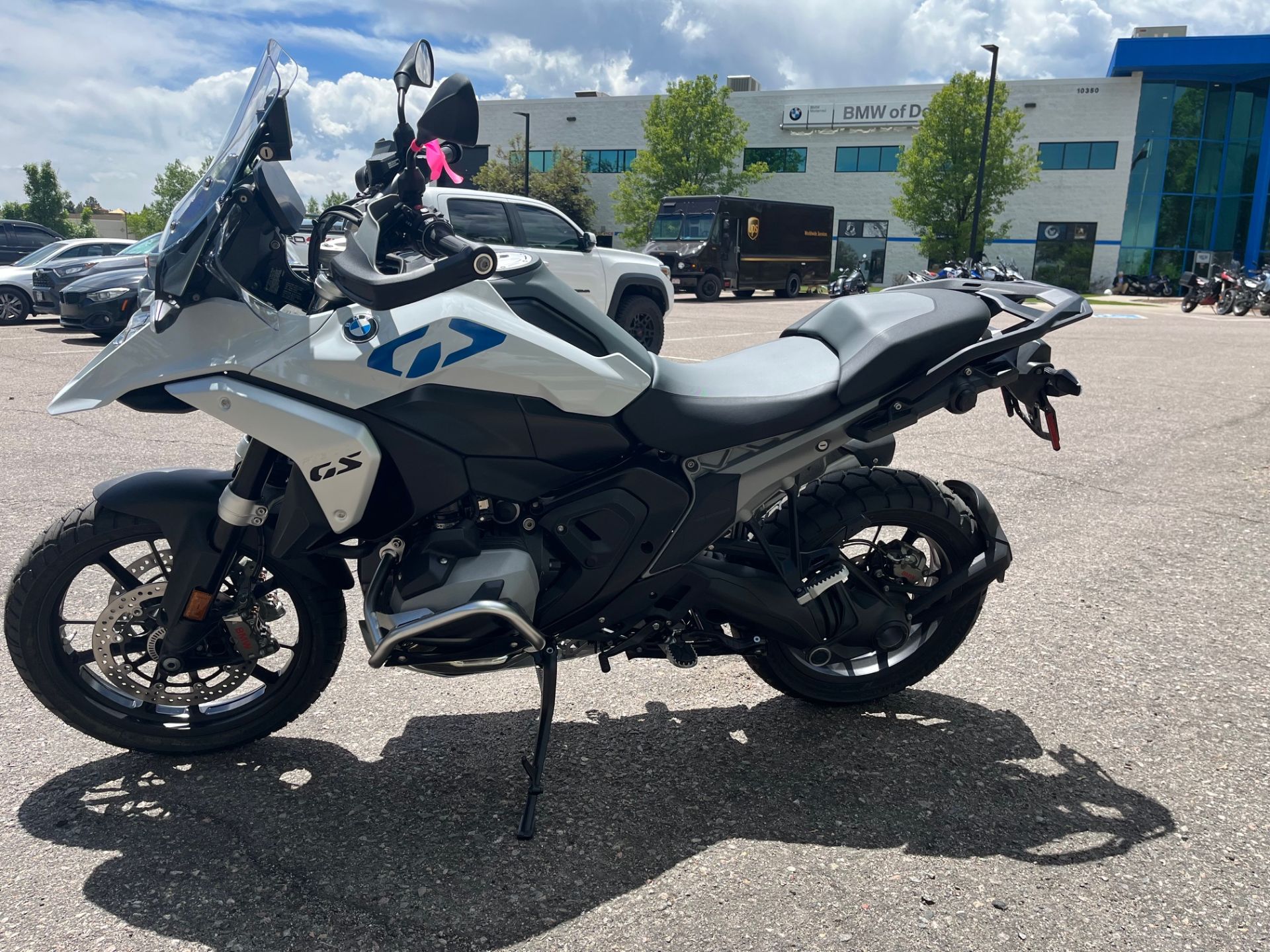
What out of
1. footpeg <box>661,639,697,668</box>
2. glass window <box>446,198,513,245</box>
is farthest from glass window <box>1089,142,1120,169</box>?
footpeg <box>661,639,697,668</box>

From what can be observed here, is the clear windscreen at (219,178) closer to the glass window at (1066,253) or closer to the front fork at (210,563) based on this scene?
the front fork at (210,563)

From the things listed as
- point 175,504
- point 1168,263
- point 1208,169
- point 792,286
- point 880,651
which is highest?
point 1208,169

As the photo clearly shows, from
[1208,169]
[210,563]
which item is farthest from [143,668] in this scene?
[1208,169]

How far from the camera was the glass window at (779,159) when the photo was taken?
152 ft

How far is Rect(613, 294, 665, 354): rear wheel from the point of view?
1211 centimetres

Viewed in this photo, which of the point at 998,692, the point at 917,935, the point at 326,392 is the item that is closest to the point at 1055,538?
the point at 998,692

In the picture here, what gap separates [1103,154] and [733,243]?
23497 millimetres

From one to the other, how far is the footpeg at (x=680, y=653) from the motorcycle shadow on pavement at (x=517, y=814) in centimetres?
35

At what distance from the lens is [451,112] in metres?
2.35

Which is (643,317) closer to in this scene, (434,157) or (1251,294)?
(434,157)

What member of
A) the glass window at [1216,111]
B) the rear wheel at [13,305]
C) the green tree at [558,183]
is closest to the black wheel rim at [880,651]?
the rear wheel at [13,305]

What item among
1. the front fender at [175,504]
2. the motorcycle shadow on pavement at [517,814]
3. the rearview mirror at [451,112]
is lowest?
the motorcycle shadow on pavement at [517,814]

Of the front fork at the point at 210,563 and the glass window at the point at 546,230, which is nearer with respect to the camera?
the front fork at the point at 210,563

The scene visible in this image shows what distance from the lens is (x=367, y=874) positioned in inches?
94.0
